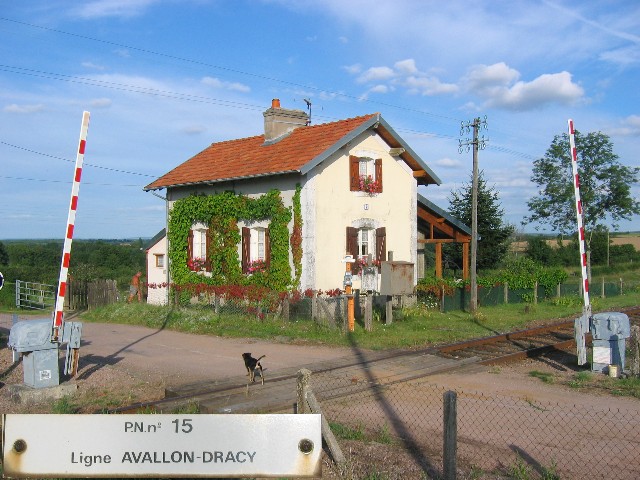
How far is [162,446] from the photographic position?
2.91m

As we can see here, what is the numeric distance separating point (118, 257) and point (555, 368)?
5480 cm

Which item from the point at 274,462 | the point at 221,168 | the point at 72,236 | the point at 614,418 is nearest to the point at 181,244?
the point at 221,168

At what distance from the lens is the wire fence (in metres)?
6.81

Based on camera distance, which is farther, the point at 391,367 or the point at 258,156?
the point at 258,156

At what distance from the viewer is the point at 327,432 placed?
6504mm

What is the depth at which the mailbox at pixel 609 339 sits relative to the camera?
38.8 feet

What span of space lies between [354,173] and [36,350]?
14217 mm

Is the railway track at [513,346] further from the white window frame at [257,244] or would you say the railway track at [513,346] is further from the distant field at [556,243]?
the distant field at [556,243]

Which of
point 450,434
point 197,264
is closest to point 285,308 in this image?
point 197,264

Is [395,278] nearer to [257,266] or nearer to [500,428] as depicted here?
[257,266]

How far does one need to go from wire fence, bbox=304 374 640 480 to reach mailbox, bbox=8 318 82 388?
4052 mm

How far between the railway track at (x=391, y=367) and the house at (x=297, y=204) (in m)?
6.69

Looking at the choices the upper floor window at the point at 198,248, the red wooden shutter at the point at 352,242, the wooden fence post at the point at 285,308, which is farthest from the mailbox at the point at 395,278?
the upper floor window at the point at 198,248

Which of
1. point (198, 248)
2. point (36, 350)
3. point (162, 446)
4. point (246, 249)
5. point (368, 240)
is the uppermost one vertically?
point (368, 240)
